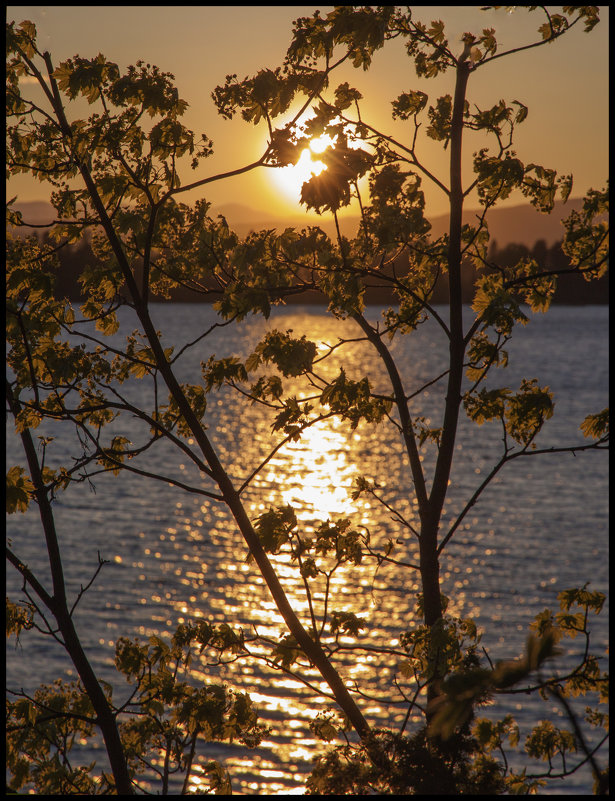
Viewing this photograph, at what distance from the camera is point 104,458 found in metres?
10.6

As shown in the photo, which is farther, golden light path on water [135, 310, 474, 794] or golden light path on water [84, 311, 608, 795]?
golden light path on water [84, 311, 608, 795]

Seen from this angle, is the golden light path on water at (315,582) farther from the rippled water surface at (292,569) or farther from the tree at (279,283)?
the tree at (279,283)

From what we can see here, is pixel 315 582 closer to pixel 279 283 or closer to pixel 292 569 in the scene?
pixel 292 569

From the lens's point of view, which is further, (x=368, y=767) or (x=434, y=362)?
(x=434, y=362)

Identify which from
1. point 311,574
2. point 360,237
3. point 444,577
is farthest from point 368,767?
point 444,577

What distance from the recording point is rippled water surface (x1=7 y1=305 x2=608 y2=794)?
1537 inches

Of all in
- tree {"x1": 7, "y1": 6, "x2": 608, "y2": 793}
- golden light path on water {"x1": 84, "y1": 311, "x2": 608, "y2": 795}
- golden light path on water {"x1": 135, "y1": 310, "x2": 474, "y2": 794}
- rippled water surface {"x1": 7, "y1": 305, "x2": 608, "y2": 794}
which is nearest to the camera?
tree {"x1": 7, "y1": 6, "x2": 608, "y2": 793}

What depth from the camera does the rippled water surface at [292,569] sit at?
39031 millimetres

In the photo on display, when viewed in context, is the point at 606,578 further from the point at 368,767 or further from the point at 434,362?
the point at 434,362

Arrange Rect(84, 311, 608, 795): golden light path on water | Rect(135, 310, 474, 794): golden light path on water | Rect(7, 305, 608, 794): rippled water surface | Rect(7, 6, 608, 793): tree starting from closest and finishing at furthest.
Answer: Rect(7, 6, 608, 793): tree < Rect(135, 310, 474, 794): golden light path on water < Rect(84, 311, 608, 795): golden light path on water < Rect(7, 305, 608, 794): rippled water surface

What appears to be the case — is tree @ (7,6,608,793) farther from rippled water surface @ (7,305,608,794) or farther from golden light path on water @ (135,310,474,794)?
rippled water surface @ (7,305,608,794)

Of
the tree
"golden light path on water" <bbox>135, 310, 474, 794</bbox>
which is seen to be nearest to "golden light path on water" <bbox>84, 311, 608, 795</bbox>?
"golden light path on water" <bbox>135, 310, 474, 794</bbox>

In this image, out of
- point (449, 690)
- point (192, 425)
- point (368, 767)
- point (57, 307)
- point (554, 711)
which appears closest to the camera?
point (449, 690)

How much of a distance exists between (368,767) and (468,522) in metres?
57.4
